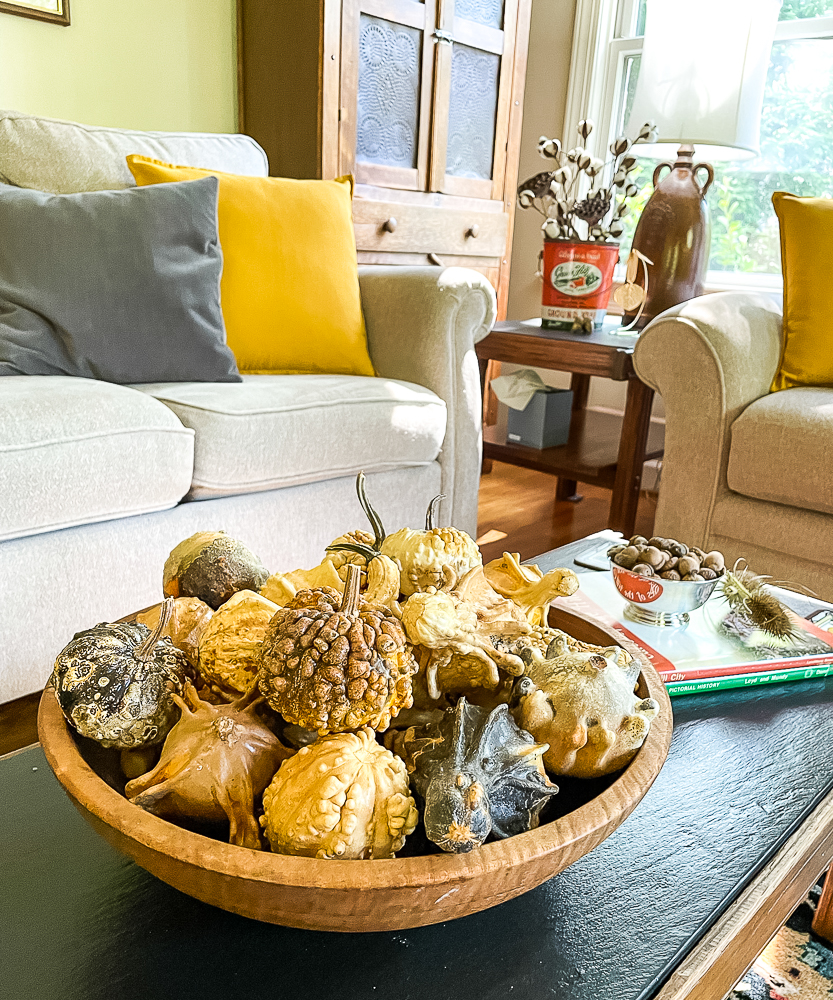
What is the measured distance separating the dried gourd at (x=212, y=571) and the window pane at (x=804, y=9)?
10.3ft

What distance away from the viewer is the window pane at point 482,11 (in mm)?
2801

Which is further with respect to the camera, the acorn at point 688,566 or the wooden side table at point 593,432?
the wooden side table at point 593,432

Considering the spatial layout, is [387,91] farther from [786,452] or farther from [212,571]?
[212,571]

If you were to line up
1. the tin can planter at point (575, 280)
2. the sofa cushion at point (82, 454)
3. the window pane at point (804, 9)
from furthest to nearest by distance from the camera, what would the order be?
1. the window pane at point (804, 9)
2. the tin can planter at point (575, 280)
3. the sofa cushion at point (82, 454)

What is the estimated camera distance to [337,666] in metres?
0.44

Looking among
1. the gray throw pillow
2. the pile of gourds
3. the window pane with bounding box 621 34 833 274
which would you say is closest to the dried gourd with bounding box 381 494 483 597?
the pile of gourds

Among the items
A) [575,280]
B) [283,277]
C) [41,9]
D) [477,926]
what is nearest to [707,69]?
[575,280]

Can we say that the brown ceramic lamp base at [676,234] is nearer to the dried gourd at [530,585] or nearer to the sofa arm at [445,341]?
the sofa arm at [445,341]

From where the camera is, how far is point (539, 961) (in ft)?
1.56

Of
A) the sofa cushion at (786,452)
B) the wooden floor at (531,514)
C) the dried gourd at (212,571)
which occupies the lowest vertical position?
the wooden floor at (531,514)

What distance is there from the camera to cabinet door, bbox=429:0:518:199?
280 centimetres

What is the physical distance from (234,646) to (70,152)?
1.64 m

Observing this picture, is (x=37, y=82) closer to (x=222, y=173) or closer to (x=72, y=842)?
(x=222, y=173)

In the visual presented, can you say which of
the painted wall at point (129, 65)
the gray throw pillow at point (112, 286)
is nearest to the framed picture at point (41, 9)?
the painted wall at point (129, 65)
